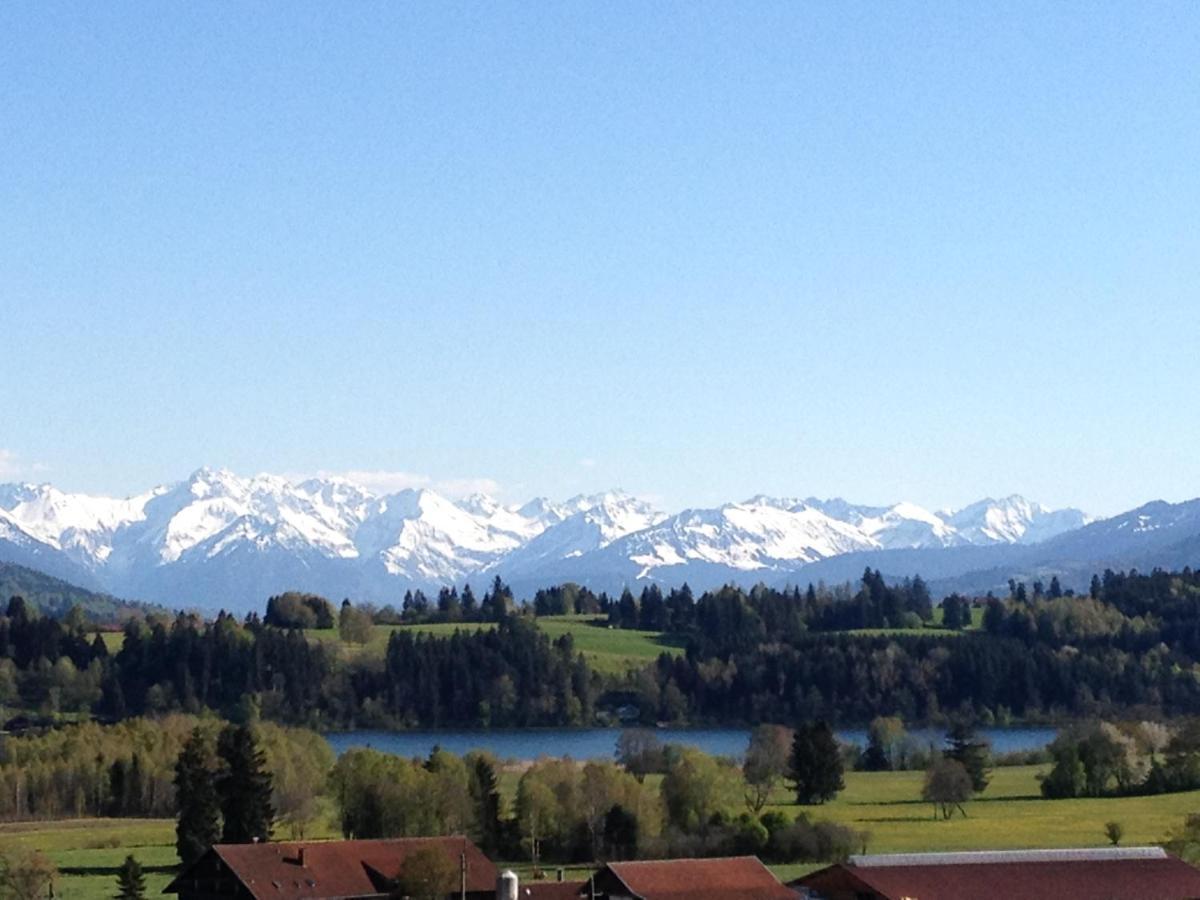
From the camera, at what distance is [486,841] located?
116938mm

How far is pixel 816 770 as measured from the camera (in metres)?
143

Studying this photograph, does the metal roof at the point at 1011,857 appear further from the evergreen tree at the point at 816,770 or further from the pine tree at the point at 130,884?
the evergreen tree at the point at 816,770

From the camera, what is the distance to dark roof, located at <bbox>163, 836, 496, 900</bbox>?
87.8 m

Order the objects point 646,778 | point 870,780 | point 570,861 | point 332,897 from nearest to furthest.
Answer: point 332,897 → point 570,861 → point 646,778 → point 870,780

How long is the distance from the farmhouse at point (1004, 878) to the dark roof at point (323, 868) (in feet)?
49.7

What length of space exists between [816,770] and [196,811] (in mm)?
49084

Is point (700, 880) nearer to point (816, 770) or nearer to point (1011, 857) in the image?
point (1011, 857)

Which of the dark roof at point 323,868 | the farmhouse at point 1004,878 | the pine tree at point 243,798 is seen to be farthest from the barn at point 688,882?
the pine tree at point 243,798

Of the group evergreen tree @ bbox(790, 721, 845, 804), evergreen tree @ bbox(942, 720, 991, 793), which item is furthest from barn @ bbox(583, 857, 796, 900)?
evergreen tree @ bbox(790, 721, 845, 804)

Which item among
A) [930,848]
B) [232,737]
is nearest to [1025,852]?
[930,848]

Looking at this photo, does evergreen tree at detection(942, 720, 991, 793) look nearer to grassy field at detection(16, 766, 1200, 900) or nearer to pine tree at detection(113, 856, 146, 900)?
grassy field at detection(16, 766, 1200, 900)

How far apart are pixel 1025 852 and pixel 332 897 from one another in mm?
29370

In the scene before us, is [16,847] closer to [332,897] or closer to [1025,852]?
[332,897]

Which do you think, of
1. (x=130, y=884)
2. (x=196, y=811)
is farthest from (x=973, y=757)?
(x=130, y=884)
